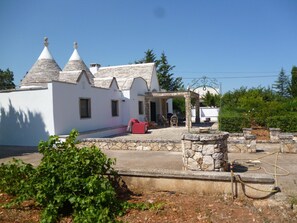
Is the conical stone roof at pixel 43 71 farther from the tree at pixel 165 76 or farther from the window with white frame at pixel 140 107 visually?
the tree at pixel 165 76

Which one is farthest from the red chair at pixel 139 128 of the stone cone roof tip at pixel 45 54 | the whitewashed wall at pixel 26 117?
the stone cone roof tip at pixel 45 54

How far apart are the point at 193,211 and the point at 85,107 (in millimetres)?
12145

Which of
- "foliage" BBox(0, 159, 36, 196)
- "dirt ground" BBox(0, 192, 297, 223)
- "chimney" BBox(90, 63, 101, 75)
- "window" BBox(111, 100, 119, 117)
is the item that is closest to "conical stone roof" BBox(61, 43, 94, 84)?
"window" BBox(111, 100, 119, 117)

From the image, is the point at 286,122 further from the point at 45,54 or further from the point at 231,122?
the point at 45,54

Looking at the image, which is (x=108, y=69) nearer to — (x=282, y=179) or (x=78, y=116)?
(x=78, y=116)

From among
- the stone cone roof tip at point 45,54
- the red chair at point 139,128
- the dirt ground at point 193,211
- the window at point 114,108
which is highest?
the stone cone roof tip at point 45,54

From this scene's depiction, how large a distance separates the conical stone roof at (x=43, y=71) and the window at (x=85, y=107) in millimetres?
3046

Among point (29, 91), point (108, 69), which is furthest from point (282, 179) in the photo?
point (108, 69)

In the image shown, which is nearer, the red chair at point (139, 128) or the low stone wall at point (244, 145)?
the low stone wall at point (244, 145)

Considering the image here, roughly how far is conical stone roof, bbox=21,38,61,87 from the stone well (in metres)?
12.8

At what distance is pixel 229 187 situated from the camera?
4676 mm

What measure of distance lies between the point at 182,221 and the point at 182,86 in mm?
41854

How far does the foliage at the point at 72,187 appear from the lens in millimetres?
3982

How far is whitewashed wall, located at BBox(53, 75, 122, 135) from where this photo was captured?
12.9m
